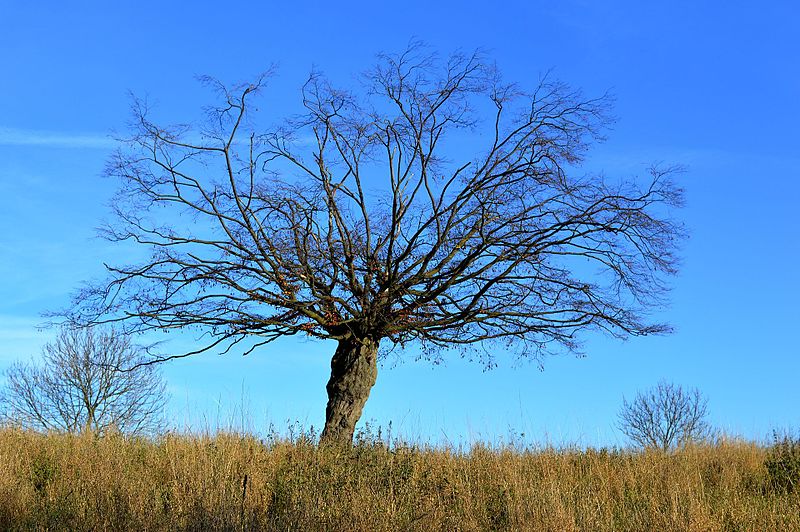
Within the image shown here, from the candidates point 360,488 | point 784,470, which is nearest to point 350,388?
point 360,488

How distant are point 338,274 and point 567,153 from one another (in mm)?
5010

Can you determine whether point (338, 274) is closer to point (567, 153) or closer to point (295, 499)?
point (567, 153)

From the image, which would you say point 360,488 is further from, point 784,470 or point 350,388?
point 784,470

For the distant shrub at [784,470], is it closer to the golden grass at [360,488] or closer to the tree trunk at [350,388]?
the golden grass at [360,488]

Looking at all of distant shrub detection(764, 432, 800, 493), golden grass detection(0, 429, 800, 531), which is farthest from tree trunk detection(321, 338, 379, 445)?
distant shrub detection(764, 432, 800, 493)

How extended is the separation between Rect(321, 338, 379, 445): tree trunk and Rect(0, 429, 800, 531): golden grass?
999 millimetres

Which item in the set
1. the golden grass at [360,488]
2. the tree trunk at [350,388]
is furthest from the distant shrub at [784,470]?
the tree trunk at [350,388]

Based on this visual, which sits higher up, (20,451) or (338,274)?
(338,274)

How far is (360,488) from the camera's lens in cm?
898

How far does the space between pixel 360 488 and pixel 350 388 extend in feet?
15.6

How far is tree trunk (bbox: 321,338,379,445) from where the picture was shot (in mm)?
13641

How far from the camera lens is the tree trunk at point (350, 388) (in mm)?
13641

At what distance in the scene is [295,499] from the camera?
8438mm

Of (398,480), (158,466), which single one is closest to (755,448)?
(398,480)
